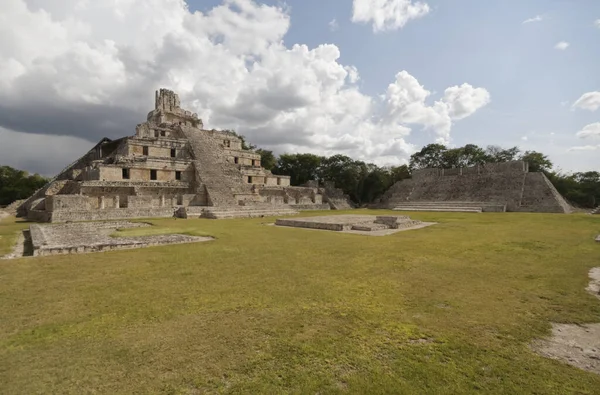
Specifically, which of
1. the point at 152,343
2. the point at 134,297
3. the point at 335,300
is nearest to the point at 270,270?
the point at 335,300


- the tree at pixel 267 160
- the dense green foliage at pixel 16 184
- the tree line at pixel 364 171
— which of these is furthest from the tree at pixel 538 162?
the dense green foliage at pixel 16 184

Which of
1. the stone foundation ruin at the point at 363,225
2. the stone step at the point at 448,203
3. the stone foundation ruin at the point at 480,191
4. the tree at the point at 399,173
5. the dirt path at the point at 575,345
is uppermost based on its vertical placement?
the tree at the point at 399,173

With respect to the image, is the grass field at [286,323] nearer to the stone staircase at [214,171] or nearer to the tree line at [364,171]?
the stone staircase at [214,171]

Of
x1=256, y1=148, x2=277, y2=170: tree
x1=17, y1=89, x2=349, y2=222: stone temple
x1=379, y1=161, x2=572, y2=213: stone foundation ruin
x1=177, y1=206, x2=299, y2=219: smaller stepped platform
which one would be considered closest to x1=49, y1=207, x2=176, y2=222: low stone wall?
x1=17, y1=89, x2=349, y2=222: stone temple

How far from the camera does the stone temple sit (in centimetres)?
2020

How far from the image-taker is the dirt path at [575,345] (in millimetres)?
3221

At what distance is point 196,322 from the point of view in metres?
4.05

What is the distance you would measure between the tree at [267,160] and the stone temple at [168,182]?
13797mm

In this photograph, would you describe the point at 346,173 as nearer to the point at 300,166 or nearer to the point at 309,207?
the point at 300,166

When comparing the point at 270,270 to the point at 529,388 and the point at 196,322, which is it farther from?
the point at 529,388

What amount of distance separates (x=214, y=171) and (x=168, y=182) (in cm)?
421

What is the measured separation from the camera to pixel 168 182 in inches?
952

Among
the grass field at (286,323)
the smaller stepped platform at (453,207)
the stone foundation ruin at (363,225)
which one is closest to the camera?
the grass field at (286,323)

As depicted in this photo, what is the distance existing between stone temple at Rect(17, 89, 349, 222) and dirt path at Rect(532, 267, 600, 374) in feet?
59.8
